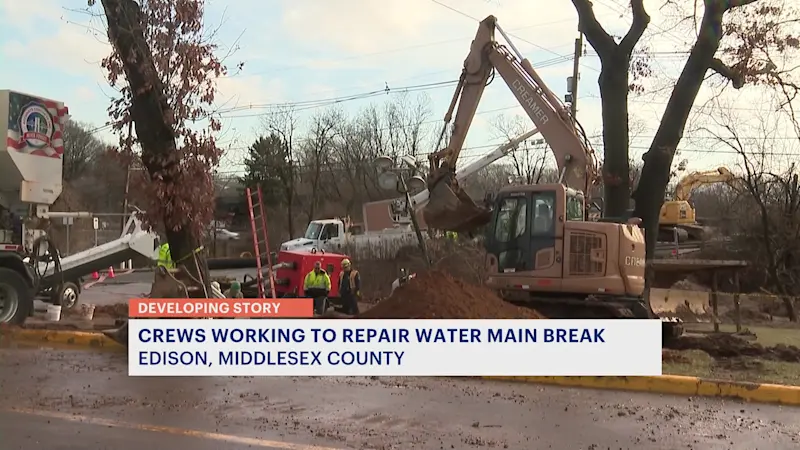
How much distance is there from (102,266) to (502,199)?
1081 cm

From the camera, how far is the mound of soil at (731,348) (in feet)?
40.5

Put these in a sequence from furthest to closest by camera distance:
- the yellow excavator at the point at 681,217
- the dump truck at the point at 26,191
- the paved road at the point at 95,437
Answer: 1. the yellow excavator at the point at 681,217
2. the dump truck at the point at 26,191
3. the paved road at the point at 95,437

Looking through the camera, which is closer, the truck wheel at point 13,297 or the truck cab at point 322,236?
the truck wheel at point 13,297

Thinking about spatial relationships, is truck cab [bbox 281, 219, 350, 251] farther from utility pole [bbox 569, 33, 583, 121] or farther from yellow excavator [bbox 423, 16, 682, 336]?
yellow excavator [bbox 423, 16, 682, 336]

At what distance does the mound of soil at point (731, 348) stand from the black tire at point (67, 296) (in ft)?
39.9

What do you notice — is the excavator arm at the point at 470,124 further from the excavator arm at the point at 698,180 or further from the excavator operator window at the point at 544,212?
the excavator arm at the point at 698,180

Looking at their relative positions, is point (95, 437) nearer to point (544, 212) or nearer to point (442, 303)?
point (442, 303)

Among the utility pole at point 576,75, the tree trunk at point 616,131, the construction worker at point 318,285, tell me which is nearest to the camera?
the construction worker at point 318,285

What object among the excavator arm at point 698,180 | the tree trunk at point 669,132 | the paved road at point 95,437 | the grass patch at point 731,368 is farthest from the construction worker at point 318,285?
the excavator arm at point 698,180

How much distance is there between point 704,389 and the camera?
28.5ft

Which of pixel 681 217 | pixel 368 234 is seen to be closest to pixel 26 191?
pixel 368 234

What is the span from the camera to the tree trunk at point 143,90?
11.1m

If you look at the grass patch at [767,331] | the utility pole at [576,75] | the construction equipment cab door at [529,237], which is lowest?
the grass patch at [767,331]

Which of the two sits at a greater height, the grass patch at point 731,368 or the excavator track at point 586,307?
the excavator track at point 586,307
